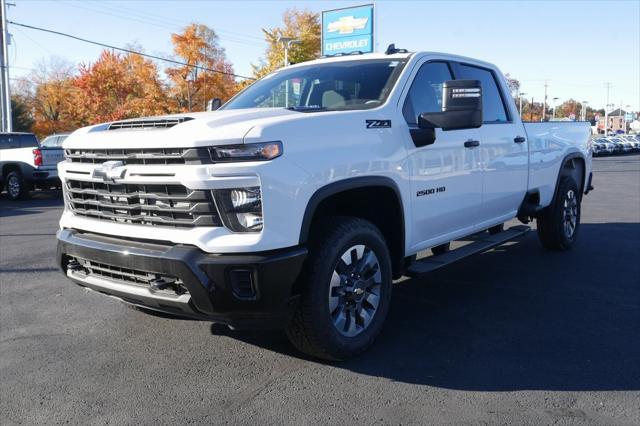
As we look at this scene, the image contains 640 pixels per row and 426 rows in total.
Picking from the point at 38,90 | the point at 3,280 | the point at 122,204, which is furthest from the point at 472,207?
the point at 38,90

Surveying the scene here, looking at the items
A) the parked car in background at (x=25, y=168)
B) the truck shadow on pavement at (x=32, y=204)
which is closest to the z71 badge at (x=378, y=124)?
the truck shadow on pavement at (x=32, y=204)

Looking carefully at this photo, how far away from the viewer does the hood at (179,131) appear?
10.5ft

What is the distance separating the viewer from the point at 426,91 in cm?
467

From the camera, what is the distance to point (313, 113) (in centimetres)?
371

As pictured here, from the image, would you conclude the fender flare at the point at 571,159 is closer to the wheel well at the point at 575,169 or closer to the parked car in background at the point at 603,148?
the wheel well at the point at 575,169

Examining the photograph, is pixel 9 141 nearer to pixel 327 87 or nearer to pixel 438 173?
pixel 327 87

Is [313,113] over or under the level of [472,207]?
over

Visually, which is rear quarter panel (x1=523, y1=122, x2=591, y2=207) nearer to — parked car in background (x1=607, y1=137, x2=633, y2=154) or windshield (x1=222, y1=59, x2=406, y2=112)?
windshield (x1=222, y1=59, x2=406, y2=112)

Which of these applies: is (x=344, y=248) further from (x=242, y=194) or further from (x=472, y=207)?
(x=472, y=207)

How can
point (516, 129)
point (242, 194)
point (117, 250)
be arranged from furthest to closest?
point (516, 129)
point (117, 250)
point (242, 194)

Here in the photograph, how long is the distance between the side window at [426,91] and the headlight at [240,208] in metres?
1.61

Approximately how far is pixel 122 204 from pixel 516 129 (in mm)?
3956

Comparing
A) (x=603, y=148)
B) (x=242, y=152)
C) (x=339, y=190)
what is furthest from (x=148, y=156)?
(x=603, y=148)

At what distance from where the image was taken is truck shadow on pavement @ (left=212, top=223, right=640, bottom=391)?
357 centimetres
